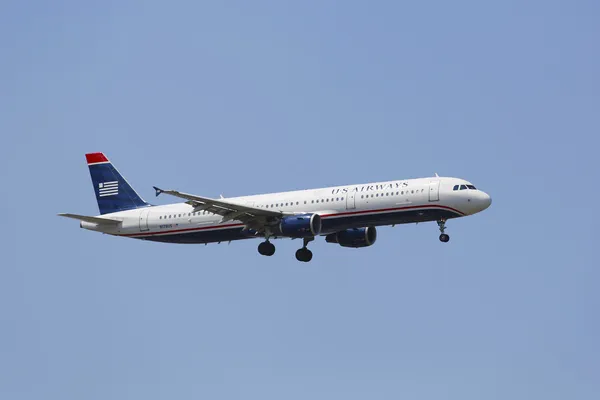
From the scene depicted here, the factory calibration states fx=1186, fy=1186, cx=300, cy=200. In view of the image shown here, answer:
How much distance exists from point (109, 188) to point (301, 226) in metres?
16.5

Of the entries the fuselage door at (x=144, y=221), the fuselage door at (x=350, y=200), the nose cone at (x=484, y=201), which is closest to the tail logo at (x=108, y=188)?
the fuselage door at (x=144, y=221)

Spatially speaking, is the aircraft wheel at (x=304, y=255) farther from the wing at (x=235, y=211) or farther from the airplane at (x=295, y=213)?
the wing at (x=235, y=211)

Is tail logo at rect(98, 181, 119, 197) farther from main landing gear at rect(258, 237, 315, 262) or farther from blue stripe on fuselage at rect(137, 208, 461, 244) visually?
main landing gear at rect(258, 237, 315, 262)

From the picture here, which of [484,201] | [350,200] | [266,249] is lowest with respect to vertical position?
[266,249]

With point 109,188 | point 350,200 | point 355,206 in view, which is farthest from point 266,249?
point 109,188

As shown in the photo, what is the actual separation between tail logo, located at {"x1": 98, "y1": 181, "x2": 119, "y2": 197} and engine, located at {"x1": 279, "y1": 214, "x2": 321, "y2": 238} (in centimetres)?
1432

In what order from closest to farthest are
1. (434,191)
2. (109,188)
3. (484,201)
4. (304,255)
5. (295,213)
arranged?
(434,191)
(484,201)
(295,213)
(304,255)
(109,188)

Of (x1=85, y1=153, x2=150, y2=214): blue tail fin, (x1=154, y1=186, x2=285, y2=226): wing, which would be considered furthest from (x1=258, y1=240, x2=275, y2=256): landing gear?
(x1=85, y1=153, x2=150, y2=214): blue tail fin

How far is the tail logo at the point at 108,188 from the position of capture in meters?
79.0

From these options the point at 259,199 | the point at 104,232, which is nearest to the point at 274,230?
the point at 259,199

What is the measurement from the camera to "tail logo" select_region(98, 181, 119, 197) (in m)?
79.0

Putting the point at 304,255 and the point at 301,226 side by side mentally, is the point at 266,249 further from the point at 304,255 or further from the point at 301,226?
the point at 301,226

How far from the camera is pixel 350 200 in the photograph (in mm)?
69438

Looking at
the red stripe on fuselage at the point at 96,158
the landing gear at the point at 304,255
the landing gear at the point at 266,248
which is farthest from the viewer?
the red stripe on fuselage at the point at 96,158
